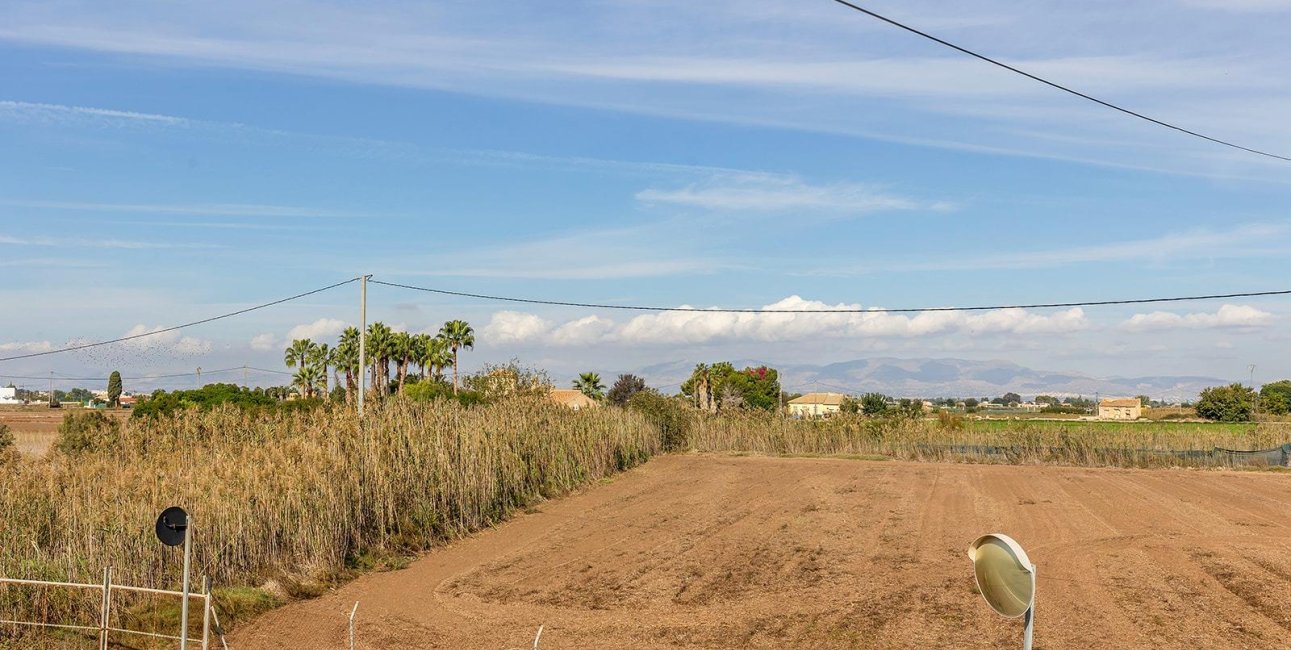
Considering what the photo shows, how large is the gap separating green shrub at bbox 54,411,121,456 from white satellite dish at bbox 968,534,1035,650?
16613mm

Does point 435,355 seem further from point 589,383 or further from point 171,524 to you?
point 171,524

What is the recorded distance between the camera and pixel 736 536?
20.0 meters

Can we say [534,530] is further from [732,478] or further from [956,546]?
[732,478]

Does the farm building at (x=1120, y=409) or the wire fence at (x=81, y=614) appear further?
the farm building at (x=1120, y=409)

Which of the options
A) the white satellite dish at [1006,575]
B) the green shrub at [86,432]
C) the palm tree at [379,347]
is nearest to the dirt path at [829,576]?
the green shrub at [86,432]

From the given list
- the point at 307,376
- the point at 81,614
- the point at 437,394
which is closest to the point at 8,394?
the point at 307,376

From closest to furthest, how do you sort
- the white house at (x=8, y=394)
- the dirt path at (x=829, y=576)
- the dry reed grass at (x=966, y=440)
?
the dirt path at (x=829, y=576), the dry reed grass at (x=966, y=440), the white house at (x=8, y=394)

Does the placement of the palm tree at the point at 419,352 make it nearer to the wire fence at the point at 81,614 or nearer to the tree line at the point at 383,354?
the tree line at the point at 383,354

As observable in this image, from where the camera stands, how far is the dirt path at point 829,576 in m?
13.0

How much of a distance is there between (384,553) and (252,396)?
18.4 metres

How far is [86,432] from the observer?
24.3 metres

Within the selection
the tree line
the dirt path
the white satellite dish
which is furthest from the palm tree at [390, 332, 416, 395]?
the white satellite dish

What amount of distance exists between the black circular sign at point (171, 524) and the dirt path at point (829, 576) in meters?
2.91

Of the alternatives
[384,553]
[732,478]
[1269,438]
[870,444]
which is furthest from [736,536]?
[1269,438]
